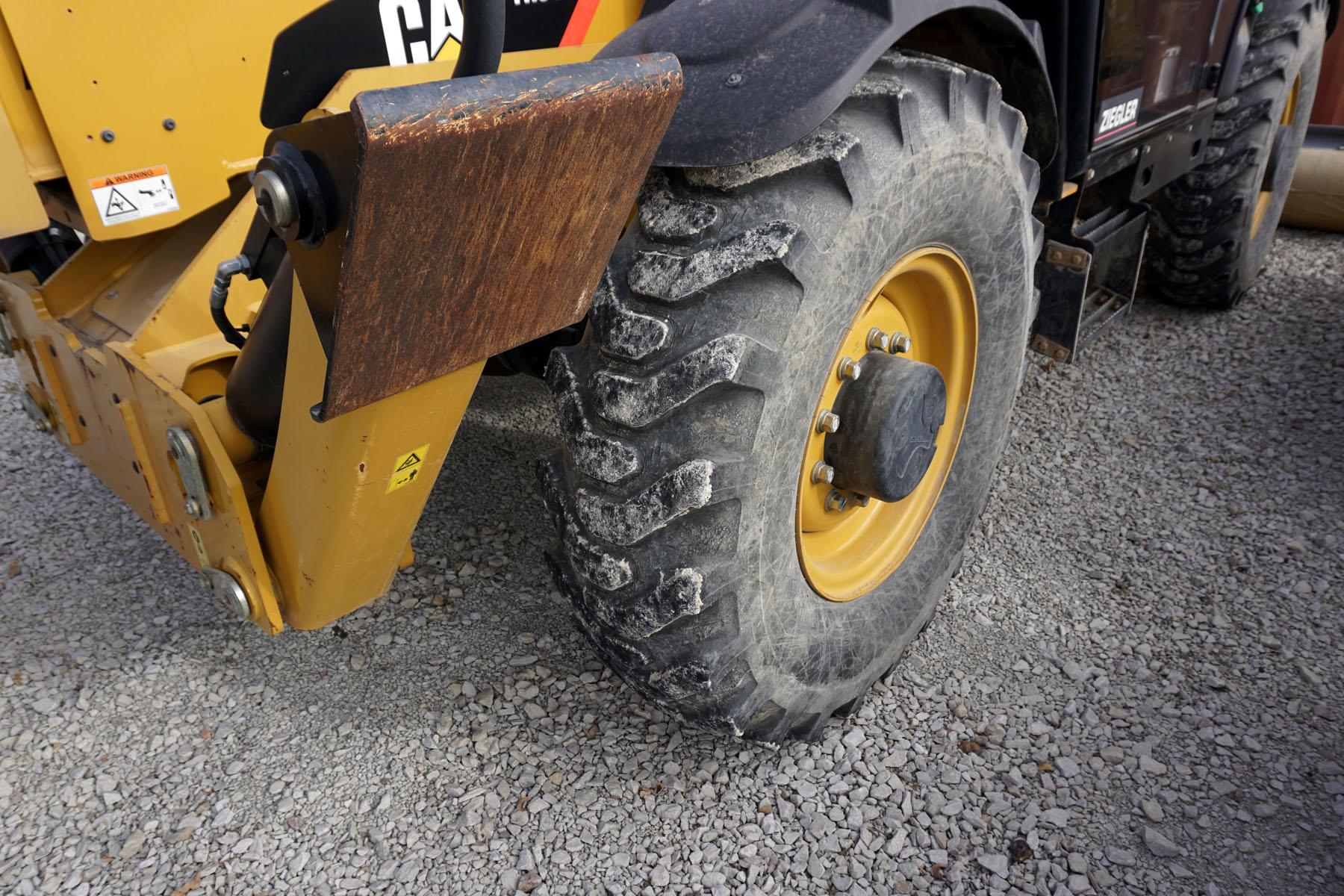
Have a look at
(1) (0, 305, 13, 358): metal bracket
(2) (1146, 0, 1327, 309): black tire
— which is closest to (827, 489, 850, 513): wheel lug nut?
(1) (0, 305, 13, 358): metal bracket

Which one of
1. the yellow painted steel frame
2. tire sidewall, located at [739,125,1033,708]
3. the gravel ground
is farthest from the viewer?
the gravel ground

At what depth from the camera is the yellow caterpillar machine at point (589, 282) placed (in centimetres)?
105

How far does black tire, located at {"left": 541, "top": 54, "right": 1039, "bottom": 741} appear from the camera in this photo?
141 centimetres

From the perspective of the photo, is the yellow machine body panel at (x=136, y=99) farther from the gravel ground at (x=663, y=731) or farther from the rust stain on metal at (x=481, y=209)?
the gravel ground at (x=663, y=731)

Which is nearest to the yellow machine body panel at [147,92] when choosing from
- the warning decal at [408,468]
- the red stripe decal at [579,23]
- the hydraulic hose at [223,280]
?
the hydraulic hose at [223,280]

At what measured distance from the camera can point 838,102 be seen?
139 centimetres

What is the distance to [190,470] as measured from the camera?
158 centimetres

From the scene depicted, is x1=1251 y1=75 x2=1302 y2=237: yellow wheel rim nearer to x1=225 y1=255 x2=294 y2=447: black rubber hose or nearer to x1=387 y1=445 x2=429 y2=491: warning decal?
x1=387 y1=445 x2=429 y2=491: warning decal

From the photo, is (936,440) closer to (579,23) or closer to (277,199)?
(579,23)

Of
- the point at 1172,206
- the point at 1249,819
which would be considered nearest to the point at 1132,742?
the point at 1249,819

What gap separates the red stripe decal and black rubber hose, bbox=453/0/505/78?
112cm

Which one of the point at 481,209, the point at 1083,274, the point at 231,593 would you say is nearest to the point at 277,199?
the point at 481,209

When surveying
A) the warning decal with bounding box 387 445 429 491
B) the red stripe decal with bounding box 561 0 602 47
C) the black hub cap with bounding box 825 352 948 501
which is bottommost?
the black hub cap with bounding box 825 352 948 501

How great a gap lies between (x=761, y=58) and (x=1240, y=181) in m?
2.96
